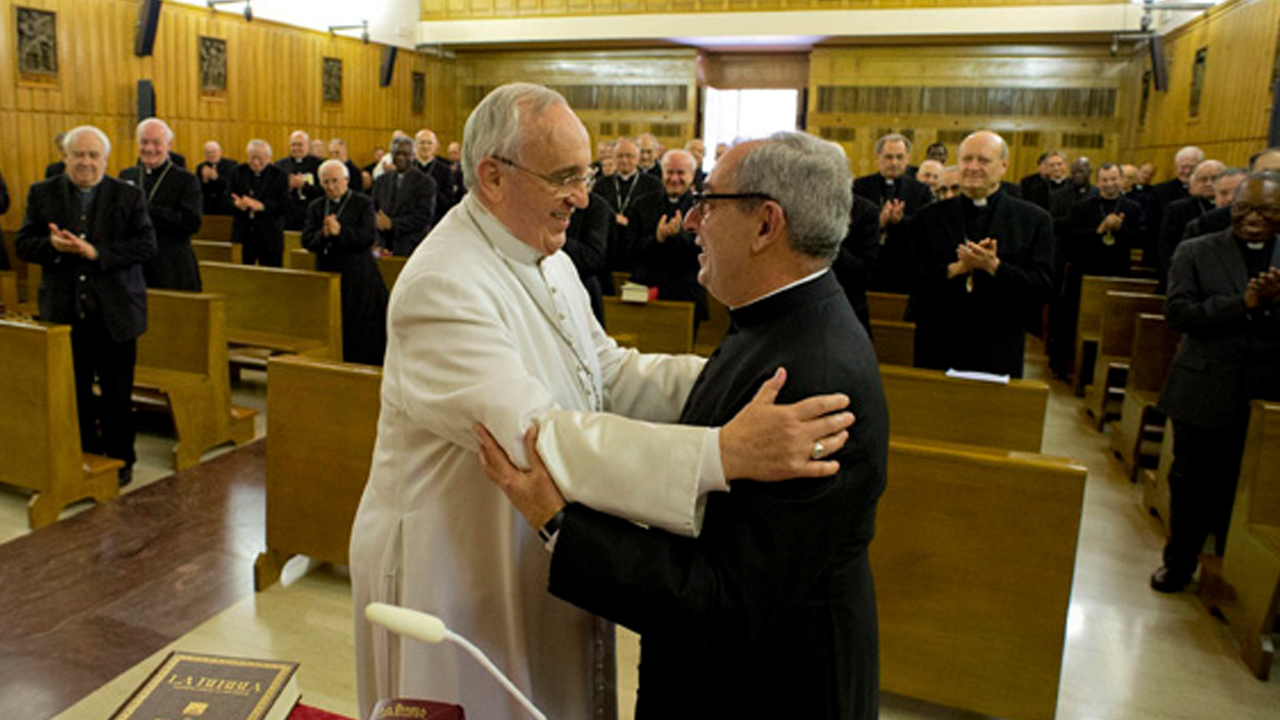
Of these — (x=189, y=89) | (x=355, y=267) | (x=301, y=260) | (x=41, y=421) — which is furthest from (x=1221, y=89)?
(x=189, y=89)

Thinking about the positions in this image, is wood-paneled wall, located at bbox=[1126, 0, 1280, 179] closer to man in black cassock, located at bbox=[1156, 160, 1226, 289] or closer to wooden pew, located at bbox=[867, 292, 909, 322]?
man in black cassock, located at bbox=[1156, 160, 1226, 289]

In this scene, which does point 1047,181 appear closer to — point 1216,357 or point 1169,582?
point 1216,357

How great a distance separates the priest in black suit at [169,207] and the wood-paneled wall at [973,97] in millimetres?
11156

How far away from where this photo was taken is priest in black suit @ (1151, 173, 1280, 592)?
3898 mm

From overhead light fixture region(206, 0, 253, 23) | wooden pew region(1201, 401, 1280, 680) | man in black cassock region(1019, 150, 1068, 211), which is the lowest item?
wooden pew region(1201, 401, 1280, 680)

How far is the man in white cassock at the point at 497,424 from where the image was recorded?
1446 millimetres

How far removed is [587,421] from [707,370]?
330 mm

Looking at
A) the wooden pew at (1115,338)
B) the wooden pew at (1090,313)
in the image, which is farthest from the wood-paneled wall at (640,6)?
the wooden pew at (1115,338)

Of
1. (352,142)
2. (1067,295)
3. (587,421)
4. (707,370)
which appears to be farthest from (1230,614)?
(352,142)

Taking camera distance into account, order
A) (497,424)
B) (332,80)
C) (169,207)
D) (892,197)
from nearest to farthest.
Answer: (497,424)
(169,207)
(892,197)
(332,80)

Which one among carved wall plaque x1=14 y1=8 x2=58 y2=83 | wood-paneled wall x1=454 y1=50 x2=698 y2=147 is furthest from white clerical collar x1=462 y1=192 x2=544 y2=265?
wood-paneled wall x1=454 y1=50 x2=698 y2=147

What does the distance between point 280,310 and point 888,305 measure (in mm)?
4358

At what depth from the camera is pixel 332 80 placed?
15.4m

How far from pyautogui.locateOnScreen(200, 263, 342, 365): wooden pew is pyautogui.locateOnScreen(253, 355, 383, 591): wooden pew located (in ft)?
8.25
